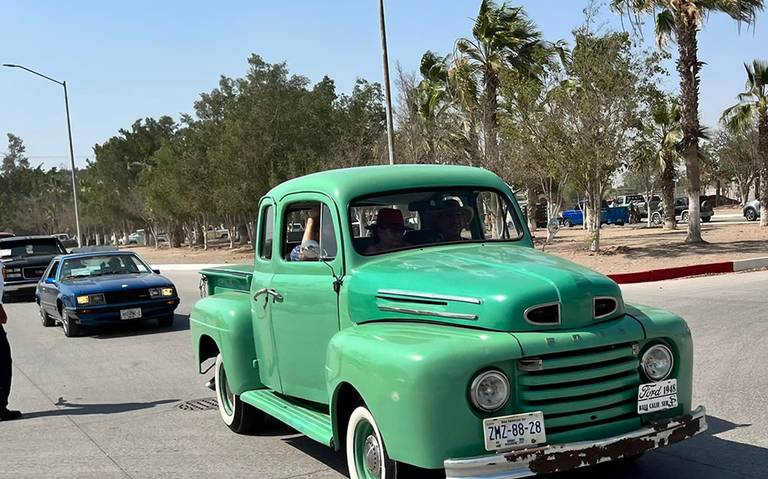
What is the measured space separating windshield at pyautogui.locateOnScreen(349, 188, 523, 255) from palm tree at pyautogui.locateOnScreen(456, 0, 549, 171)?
2223 centimetres

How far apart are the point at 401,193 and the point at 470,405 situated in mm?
1954

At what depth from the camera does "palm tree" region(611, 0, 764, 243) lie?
23125mm

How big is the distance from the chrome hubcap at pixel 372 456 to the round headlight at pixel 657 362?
1.52 meters

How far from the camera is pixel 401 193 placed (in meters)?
5.57

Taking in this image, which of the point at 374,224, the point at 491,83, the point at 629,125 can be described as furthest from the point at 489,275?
the point at 491,83

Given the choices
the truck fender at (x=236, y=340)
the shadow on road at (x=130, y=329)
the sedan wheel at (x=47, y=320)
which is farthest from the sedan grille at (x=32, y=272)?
the truck fender at (x=236, y=340)

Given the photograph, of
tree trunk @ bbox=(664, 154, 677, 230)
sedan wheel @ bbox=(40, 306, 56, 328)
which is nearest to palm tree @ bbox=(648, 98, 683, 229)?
tree trunk @ bbox=(664, 154, 677, 230)

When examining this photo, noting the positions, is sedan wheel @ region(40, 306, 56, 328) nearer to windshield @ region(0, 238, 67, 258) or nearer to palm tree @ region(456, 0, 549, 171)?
windshield @ region(0, 238, 67, 258)

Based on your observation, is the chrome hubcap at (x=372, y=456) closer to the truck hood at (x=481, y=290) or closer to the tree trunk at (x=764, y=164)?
the truck hood at (x=481, y=290)

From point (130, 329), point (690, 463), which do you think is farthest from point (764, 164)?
point (690, 463)

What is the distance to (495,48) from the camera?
2803 centimetres

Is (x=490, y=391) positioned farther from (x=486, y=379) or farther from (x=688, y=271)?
(x=688, y=271)

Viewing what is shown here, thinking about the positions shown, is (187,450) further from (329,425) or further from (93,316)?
(93,316)

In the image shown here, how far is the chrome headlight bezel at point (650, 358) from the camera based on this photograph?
4.43m
